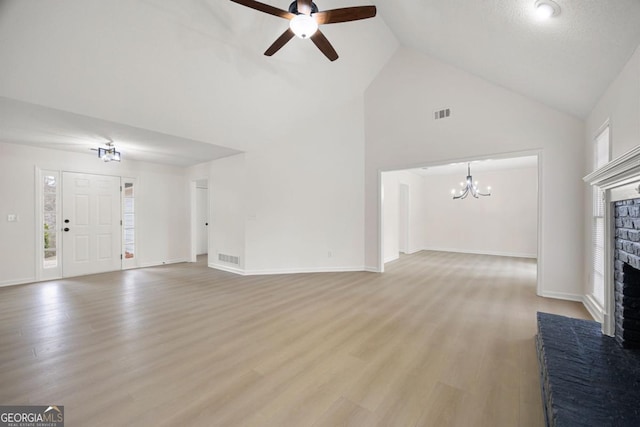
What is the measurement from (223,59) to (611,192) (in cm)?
437

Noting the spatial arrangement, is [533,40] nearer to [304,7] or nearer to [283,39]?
[304,7]

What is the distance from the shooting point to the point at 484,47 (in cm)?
342

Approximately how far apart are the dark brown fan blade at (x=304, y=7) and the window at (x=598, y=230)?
362 centimetres

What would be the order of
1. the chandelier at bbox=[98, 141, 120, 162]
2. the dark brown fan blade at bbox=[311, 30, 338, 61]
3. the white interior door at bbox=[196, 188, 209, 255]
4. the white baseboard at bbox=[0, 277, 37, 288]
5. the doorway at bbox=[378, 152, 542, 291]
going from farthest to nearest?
the white interior door at bbox=[196, 188, 209, 255] < the doorway at bbox=[378, 152, 542, 291] < the chandelier at bbox=[98, 141, 120, 162] < the white baseboard at bbox=[0, 277, 37, 288] < the dark brown fan blade at bbox=[311, 30, 338, 61]

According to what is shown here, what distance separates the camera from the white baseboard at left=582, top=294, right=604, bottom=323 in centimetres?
293

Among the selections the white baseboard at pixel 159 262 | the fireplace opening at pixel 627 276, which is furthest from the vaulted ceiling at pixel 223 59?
the white baseboard at pixel 159 262

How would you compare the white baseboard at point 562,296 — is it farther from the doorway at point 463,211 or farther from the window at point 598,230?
the doorway at point 463,211

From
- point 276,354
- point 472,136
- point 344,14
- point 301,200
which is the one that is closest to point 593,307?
point 472,136

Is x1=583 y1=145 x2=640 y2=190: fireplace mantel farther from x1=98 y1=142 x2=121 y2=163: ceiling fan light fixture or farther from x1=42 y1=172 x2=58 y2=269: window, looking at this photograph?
x1=42 y1=172 x2=58 y2=269: window

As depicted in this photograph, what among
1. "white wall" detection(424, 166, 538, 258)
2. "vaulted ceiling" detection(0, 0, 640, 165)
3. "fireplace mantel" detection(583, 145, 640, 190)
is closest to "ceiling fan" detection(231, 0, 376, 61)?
"vaulted ceiling" detection(0, 0, 640, 165)

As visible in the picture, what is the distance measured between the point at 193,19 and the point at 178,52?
0.43 m

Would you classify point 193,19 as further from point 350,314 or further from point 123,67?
point 350,314

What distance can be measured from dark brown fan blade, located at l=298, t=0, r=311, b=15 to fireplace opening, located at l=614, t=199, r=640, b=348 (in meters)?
2.92

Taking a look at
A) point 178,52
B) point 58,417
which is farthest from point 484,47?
point 58,417
